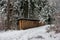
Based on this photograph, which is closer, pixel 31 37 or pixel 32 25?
pixel 31 37

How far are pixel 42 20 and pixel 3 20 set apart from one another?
7.89 feet

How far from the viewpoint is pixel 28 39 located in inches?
253

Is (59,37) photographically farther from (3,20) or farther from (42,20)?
(3,20)

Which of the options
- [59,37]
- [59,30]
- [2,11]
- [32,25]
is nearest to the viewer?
[59,37]

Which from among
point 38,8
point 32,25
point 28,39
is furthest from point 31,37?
point 38,8

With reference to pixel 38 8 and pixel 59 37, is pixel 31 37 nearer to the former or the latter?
pixel 59 37

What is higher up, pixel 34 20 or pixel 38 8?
pixel 38 8

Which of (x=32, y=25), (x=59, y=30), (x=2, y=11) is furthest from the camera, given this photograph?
(x=2, y=11)

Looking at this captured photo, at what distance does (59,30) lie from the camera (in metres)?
7.00

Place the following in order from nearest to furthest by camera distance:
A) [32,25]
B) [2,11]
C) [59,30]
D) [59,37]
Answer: [59,37] < [59,30] < [32,25] < [2,11]

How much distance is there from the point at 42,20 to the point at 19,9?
79.7 inches

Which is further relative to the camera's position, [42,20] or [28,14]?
[28,14]

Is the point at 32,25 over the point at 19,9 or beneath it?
beneath

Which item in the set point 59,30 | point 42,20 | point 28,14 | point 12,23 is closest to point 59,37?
point 59,30
